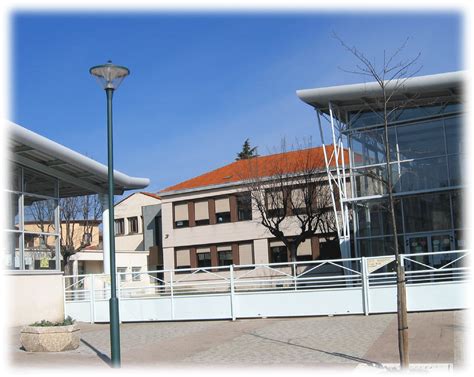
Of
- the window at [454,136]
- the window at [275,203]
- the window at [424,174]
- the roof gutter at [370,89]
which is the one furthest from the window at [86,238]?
the window at [454,136]

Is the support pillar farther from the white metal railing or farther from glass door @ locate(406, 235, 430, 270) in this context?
glass door @ locate(406, 235, 430, 270)

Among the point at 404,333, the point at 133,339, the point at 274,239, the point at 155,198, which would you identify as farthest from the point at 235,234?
the point at 404,333

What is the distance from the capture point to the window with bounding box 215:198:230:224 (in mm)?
40781

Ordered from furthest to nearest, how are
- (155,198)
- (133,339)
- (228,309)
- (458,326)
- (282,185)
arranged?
(155,198) < (282,185) < (228,309) < (133,339) < (458,326)

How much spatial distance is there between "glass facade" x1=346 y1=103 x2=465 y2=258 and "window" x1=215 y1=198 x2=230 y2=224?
57.0ft

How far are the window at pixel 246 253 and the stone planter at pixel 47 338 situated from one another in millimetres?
27595

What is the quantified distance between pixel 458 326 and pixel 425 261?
867 centimetres

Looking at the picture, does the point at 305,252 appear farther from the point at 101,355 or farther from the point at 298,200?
the point at 101,355

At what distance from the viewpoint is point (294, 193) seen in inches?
1259

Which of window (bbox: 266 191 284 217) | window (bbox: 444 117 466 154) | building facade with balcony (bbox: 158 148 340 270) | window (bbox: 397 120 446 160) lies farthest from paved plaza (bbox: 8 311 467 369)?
building facade with balcony (bbox: 158 148 340 270)

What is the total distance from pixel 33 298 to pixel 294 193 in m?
17.1

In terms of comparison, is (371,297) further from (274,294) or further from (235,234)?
(235,234)

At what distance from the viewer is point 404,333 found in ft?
29.1

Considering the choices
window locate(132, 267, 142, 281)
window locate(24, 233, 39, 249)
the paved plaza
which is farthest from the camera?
window locate(132, 267, 142, 281)
